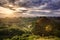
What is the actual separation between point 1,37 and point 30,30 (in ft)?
2.30

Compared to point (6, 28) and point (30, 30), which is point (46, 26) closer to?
point (30, 30)

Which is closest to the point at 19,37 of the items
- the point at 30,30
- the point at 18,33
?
the point at 18,33

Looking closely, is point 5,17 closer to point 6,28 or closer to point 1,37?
point 6,28

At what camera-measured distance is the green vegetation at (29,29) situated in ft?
10.5

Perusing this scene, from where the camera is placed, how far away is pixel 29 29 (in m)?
3.22

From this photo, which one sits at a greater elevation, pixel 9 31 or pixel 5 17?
pixel 5 17

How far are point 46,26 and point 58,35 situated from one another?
0.36m

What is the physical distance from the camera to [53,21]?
329cm

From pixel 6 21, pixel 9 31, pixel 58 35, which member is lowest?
pixel 58 35

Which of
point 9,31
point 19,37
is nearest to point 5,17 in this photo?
point 9,31

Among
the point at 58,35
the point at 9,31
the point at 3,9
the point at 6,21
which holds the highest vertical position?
the point at 3,9

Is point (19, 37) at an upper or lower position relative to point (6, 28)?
lower

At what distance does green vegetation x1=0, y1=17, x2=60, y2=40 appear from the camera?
3.19m

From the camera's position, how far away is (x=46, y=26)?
3.23 m
